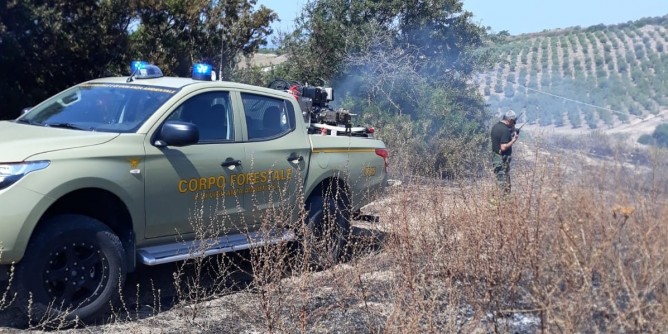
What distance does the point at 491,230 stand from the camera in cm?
428

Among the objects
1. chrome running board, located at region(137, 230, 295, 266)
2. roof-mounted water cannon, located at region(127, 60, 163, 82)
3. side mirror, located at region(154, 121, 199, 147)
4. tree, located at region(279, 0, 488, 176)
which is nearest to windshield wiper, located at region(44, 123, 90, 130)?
side mirror, located at region(154, 121, 199, 147)

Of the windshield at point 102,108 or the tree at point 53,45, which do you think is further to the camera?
the tree at point 53,45

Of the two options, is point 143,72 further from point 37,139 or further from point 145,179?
point 37,139

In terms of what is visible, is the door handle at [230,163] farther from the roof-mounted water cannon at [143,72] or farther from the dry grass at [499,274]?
the roof-mounted water cannon at [143,72]

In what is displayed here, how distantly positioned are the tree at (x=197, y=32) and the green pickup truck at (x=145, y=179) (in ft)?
19.1

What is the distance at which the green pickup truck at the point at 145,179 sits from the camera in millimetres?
4457

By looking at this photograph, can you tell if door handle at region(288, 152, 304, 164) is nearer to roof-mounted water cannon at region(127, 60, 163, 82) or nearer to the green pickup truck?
the green pickup truck

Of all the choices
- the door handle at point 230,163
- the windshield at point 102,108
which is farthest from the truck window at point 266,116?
the windshield at point 102,108

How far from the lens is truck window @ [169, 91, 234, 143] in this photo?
5594mm

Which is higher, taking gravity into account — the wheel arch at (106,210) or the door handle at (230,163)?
the door handle at (230,163)

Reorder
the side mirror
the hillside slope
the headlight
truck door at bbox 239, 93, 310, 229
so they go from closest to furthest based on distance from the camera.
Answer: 1. the headlight
2. the side mirror
3. truck door at bbox 239, 93, 310, 229
4. the hillside slope

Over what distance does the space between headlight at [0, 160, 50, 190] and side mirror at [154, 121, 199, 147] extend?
92cm

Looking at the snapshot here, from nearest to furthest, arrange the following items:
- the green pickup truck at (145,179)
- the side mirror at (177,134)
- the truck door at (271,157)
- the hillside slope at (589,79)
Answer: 1. the green pickup truck at (145,179)
2. the side mirror at (177,134)
3. the truck door at (271,157)
4. the hillside slope at (589,79)

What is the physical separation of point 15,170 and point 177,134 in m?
1.14
